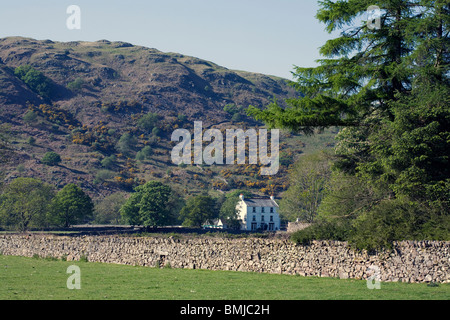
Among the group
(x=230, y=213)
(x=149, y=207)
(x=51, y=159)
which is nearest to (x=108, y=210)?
(x=149, y=207)

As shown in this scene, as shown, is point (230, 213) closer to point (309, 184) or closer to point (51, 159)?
point (51, 159)

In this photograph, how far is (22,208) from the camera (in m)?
79.0

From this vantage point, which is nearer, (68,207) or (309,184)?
(309,184)

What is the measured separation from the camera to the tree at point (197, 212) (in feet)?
338

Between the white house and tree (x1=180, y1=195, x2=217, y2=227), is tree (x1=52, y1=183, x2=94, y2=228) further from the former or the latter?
the white house

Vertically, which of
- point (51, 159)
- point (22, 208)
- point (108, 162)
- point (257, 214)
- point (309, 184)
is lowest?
point (257, 214)

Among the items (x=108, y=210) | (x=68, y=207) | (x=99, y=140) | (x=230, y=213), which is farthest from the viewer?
(x=99, y=140)

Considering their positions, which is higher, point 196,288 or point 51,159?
point 51,159

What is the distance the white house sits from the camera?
389 feet

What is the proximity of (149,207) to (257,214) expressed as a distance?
109 ft

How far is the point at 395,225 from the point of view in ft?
74.2

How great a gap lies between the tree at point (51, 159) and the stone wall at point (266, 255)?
97340mm
